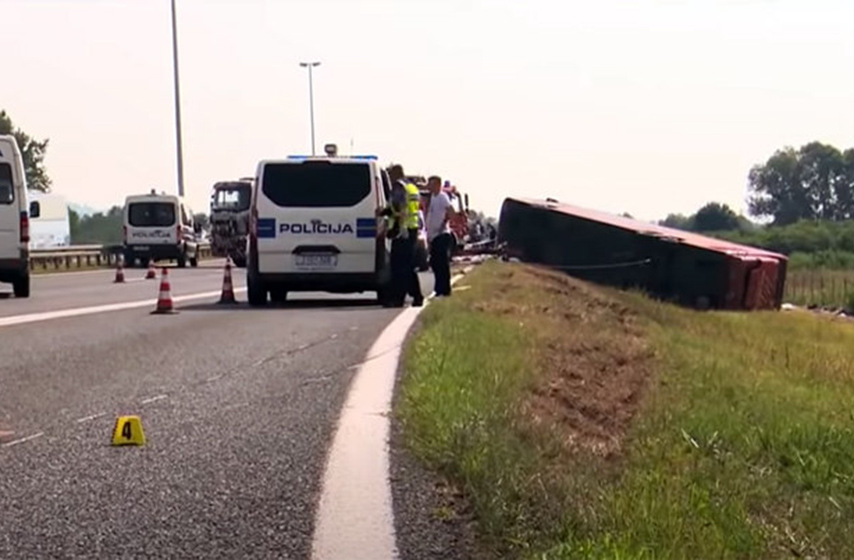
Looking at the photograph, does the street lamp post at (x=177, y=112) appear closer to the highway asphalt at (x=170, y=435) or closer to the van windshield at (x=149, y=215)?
the van windshield at (x=149, y=215)

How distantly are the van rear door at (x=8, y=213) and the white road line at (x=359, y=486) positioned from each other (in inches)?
602

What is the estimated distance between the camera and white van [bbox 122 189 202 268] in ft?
163

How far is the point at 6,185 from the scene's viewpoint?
25.9 meters

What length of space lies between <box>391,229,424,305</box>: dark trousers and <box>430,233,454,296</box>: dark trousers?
0.93ft

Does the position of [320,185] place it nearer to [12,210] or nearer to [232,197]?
[12,210]

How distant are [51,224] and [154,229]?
63.4 ft

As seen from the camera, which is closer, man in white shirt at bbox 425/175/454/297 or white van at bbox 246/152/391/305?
man in white shirt at bbox 425/175/454/297

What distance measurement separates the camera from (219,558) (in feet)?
20.5

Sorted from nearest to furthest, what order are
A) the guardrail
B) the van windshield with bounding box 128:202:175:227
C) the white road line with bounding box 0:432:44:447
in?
the white road line with bounding box 0:432:44:447
the guardrail
the van windshield with bounding box 128:202:175:227

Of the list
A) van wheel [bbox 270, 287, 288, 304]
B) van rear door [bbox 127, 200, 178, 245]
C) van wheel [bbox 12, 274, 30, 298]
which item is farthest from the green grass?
van wheel [bbox 12, 274, 30, 298]

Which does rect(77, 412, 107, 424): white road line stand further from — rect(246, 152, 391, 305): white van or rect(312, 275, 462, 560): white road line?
rect(246, 152, 391, 305): white van

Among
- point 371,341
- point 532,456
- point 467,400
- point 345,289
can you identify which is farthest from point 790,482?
point 345,289

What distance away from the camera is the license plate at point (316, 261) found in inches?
873

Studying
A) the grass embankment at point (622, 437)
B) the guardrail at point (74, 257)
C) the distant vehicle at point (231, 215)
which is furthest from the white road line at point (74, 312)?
the guardrail at point (74, 257)
